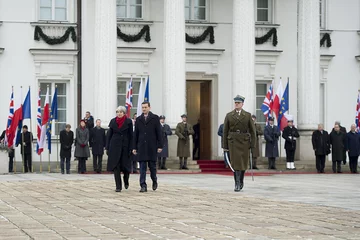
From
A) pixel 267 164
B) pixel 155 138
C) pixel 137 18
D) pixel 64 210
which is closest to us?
pixel 64 210

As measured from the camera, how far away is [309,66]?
3359 centimetres

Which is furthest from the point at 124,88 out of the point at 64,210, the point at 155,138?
the point at 64,210

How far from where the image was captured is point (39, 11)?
3453 cm

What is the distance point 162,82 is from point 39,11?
5.60m

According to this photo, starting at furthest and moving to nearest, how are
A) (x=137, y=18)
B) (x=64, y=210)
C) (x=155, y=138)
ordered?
(x=137, y=18)
(x=155, y=138)
(x=64, y=210)

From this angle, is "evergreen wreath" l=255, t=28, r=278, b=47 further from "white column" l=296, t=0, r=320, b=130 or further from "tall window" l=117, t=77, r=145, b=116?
"tall window" l=117, t=77, r=145, b=116

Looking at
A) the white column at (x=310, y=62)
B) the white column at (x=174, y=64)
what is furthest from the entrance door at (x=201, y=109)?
the white column at (x=310, y=62)

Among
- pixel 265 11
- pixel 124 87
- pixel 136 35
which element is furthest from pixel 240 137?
pixel 265 11

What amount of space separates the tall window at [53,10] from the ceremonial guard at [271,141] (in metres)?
9.22

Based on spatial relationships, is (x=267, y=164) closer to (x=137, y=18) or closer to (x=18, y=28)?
(x=137, y=18)

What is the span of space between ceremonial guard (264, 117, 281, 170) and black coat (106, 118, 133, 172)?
13361 millimetres

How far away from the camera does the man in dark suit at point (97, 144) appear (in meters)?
30.5

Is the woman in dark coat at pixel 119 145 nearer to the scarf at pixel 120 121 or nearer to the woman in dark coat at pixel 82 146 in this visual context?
the scarf at pixel 120 121

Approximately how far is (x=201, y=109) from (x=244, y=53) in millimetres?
4943
